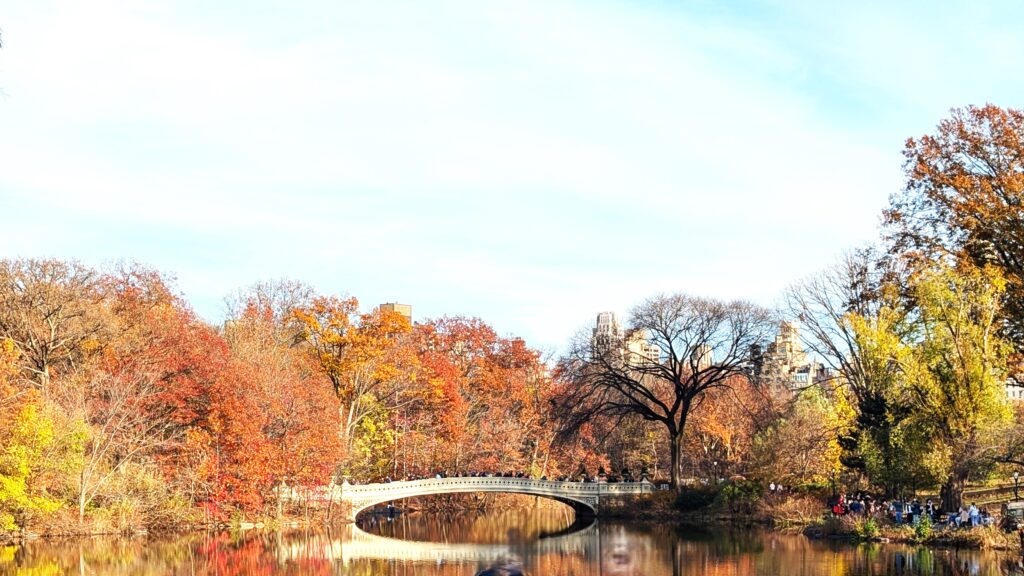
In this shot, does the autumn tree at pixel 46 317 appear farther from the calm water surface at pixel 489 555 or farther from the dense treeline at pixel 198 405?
the calm water surface at pixel 489 555

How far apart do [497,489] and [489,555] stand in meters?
19.5

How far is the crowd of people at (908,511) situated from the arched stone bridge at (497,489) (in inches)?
662

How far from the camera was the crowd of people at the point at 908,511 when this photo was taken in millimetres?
37281

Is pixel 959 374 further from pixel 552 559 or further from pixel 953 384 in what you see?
pixel 552 559

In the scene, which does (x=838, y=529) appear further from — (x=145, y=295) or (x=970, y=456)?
(x=145, y=295)

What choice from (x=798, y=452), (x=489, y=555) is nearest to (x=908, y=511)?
(x=798, y=452)

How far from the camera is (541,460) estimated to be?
7600 cm

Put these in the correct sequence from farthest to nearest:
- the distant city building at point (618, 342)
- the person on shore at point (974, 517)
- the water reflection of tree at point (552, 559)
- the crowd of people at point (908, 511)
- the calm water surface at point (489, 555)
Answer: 1. the distant city building at point (618, 342)
2. the crowd of people at point (908, 511)
3. the person on shore at point (974, 517)
4. the calm water surface at point (489, 555)
5. the water reflection of tree at point (552, 559)

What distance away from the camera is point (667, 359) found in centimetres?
6166

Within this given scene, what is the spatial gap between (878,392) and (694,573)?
49.3 feet

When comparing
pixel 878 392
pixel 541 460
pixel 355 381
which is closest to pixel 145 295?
pixel 355 381

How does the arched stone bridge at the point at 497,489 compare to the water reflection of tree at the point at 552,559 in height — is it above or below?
above

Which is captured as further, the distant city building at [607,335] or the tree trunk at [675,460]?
the distant city building at [607,335]

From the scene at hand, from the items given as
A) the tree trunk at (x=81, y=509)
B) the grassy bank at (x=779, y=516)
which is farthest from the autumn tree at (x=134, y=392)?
the grassy bank at (x=779, y=516)
